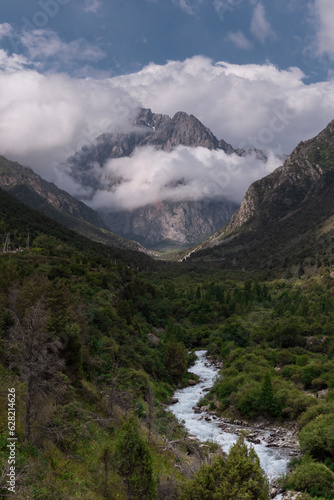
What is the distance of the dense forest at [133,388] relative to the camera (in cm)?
1753

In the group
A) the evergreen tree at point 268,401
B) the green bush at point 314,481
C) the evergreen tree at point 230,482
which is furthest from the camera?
the evergreen tree at point 268,401

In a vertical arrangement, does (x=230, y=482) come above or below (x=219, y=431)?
above

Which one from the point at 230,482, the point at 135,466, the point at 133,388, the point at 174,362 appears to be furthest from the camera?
the point at 174,362

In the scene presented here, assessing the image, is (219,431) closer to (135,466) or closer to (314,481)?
(314,481)

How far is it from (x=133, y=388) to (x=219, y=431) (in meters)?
11.5

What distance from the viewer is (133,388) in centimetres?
4053

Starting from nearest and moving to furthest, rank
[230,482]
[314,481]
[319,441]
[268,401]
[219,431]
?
[230,482] < [314,481] < [319,441] < [219,431] < [268,401]

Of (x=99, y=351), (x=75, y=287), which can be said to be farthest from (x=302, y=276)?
(x=99, y=351)

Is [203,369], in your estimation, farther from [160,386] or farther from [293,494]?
[293,494]

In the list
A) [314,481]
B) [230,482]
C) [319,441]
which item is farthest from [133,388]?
[230,482]

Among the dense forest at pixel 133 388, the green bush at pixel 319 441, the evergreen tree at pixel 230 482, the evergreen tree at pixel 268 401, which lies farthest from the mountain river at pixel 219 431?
the evergreen tree at pixel 230 482

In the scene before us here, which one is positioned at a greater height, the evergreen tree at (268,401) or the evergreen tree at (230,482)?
the evergreen tree at (230,482)

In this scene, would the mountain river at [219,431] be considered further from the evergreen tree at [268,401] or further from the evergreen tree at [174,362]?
the evergreen tree at [174,362]

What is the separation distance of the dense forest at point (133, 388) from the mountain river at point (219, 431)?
1693 mm
